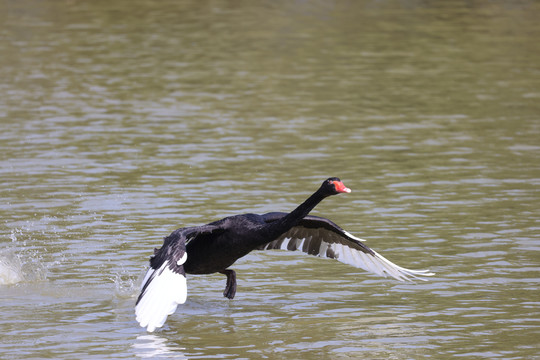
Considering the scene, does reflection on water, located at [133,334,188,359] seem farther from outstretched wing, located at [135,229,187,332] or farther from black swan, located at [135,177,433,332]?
outstretched wing, located at [135,229,187,332]

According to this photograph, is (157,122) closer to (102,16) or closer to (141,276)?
(141,276)

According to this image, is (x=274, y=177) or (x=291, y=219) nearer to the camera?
(x=291, y=219)

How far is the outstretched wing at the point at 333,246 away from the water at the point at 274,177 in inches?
11.0

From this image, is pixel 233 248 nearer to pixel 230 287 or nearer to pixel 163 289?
pixel 230 287

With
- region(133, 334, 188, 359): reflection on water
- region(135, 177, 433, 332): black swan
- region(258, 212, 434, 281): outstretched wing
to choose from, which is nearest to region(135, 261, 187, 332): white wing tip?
region(135, 177, 433, 332): black swan

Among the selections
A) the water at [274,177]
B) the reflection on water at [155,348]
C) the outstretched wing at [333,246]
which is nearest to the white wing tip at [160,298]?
the reflection on water at [155,348]

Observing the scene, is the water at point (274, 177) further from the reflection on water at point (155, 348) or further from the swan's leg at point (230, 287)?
the swan's leg at point (230, 287)

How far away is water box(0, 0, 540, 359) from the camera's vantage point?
11.0 meters

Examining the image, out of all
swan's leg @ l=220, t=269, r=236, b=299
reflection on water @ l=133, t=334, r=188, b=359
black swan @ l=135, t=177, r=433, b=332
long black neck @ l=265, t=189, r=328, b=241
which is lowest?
reflection on water @ l=133, t=334, r=188, b=359

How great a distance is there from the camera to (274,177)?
17141 mm

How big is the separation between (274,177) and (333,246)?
470 centimetres

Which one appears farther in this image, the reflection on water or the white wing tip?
the reflection on water

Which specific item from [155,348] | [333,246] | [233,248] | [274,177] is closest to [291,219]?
[233,248]

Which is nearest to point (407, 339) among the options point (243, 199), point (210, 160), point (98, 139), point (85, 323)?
point (85, 323)
